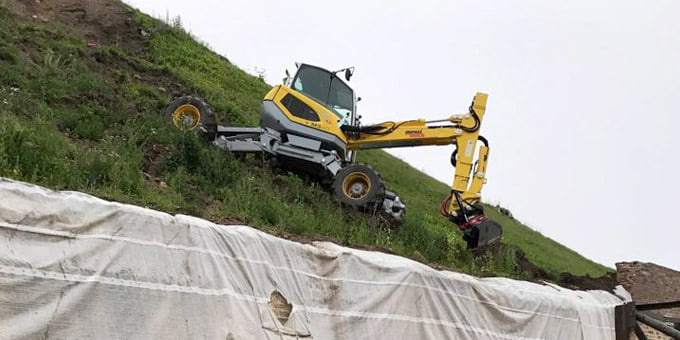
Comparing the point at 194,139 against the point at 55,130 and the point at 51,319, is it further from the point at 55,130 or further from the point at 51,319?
the point at 51,319

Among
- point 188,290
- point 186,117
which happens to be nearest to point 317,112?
point 186,117

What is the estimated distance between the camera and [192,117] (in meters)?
12.7

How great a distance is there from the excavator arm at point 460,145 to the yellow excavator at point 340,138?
0.02 meters

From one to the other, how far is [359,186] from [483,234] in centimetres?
213

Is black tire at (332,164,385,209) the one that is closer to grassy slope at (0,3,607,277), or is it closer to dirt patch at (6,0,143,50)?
grassy slope at (0,3,607,277)

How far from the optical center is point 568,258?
74.0 ft

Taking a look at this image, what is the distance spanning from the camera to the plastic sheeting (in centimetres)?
569

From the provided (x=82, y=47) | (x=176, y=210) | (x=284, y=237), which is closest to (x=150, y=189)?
(x=176, y=210)

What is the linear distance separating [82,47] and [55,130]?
623cm

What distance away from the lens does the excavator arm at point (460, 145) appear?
37.9 ft

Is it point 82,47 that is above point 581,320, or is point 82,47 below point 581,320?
above

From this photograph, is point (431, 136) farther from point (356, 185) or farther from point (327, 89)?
point (327, 89)

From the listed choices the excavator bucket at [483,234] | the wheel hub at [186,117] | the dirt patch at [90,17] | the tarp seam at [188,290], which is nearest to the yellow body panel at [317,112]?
the wheel hub at [186,117]

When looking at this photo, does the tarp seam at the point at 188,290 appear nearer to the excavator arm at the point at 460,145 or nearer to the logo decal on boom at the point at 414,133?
the excavator arm at the point at 460,145
